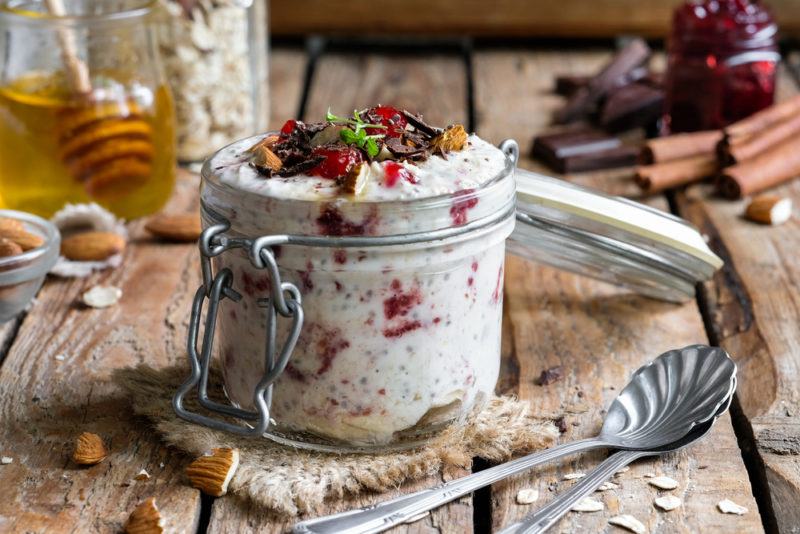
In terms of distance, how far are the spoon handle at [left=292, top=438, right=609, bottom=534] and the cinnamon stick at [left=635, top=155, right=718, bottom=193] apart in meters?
0.75

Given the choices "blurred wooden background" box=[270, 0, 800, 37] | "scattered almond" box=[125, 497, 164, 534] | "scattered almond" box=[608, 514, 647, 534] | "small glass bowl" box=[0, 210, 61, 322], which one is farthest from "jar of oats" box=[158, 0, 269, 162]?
"scattered almond" box=[608, 514, 647, 534]

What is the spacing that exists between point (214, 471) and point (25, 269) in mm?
414

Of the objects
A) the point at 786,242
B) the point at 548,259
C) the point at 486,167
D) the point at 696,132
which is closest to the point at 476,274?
the point at 486,167

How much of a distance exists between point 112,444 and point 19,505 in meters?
0.11

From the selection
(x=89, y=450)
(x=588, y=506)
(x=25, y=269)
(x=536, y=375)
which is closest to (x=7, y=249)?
(x=25, y=269)

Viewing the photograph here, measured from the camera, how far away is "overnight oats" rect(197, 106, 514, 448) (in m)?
0.83

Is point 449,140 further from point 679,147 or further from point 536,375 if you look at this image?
point 679,147

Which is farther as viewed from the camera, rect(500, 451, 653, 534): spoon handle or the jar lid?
the jar lid

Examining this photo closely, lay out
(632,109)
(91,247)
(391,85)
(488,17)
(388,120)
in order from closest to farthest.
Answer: (388,120) → (91,247) → (632,109) → (391,85) → (488,17)

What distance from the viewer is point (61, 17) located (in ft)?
4.55

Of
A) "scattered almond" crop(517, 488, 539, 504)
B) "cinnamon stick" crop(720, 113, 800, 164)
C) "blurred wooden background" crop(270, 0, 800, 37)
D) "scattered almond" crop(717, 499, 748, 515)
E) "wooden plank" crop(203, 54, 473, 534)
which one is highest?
"scattered almond" crop(717, 499, 748, 515)

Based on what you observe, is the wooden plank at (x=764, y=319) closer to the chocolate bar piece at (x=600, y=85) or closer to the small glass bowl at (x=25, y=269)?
the chocolate bar piece at (x=600, y=85)

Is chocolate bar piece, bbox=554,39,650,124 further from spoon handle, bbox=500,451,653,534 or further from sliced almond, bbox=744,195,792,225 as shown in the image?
spoon handle, bbox=500,451,653,534

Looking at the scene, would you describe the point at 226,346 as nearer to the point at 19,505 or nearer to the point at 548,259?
the point at 19,505
